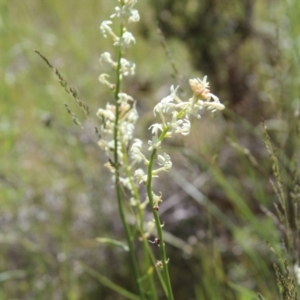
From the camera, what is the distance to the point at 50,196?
2.39 meters

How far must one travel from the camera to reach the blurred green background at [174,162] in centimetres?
202

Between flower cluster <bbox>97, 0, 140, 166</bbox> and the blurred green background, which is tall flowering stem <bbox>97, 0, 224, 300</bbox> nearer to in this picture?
flower cluster <bbox>97, 0, 140, 166</bbox>

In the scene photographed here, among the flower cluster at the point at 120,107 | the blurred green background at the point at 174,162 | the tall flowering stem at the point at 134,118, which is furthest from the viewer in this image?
the blurred green background at the point at 174,162

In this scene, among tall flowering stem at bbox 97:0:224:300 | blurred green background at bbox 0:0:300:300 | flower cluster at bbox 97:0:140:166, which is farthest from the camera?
blurred green background at bbox 0:0:300:300

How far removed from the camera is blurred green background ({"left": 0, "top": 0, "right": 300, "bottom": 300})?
6.63ft

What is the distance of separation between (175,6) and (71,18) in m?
1.40

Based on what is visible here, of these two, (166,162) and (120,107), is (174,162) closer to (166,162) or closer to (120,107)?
(120,107)

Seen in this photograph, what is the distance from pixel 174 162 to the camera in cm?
262

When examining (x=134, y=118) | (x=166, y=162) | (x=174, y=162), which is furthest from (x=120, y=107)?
(x=174, y=162)

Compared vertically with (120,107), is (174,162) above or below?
below

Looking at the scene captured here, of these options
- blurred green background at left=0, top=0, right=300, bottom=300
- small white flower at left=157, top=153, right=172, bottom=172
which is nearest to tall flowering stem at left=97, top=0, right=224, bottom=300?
small white flower at left=157, top=153, right=172, bottom=172

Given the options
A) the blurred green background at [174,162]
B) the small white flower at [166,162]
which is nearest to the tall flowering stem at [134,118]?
the small white flower at [166,162]

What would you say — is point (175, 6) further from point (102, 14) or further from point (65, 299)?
point (65, 299)

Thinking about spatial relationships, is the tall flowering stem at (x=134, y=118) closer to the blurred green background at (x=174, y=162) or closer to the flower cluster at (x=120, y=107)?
the flower cluster at (x=120, y=107)
